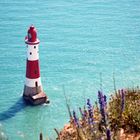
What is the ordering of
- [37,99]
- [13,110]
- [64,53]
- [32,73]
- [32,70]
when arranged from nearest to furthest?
[13,110], [37,99], [32,70], [32,73], [64,53]

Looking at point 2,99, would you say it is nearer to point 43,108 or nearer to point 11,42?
point 43,108

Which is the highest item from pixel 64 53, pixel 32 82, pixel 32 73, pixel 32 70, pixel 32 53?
pixel 32 53

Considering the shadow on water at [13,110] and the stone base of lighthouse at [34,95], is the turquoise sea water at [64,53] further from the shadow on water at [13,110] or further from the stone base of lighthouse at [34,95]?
the stone base of lighthouse at [34,95]

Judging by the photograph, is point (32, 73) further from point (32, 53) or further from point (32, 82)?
point (32, 53)

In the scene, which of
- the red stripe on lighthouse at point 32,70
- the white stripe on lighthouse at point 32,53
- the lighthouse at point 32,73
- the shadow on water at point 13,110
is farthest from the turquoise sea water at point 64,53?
the white stripe on lighthouse at point 32,53

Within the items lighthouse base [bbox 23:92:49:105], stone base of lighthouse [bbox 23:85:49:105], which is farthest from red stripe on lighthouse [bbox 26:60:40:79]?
lighthouse base [bbox 23:92:49:105]

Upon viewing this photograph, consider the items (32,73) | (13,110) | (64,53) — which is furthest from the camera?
(64,53)

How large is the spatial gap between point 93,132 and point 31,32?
2787 centimetres

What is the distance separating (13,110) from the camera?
31.0 m

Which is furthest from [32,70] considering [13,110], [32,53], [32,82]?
[13,110]

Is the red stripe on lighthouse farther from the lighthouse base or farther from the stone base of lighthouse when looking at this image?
the lighthouse base

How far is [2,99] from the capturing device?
1282 inches

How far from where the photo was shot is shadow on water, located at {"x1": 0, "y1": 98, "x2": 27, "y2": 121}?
1187 inches

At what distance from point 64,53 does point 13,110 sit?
12.9 meters
